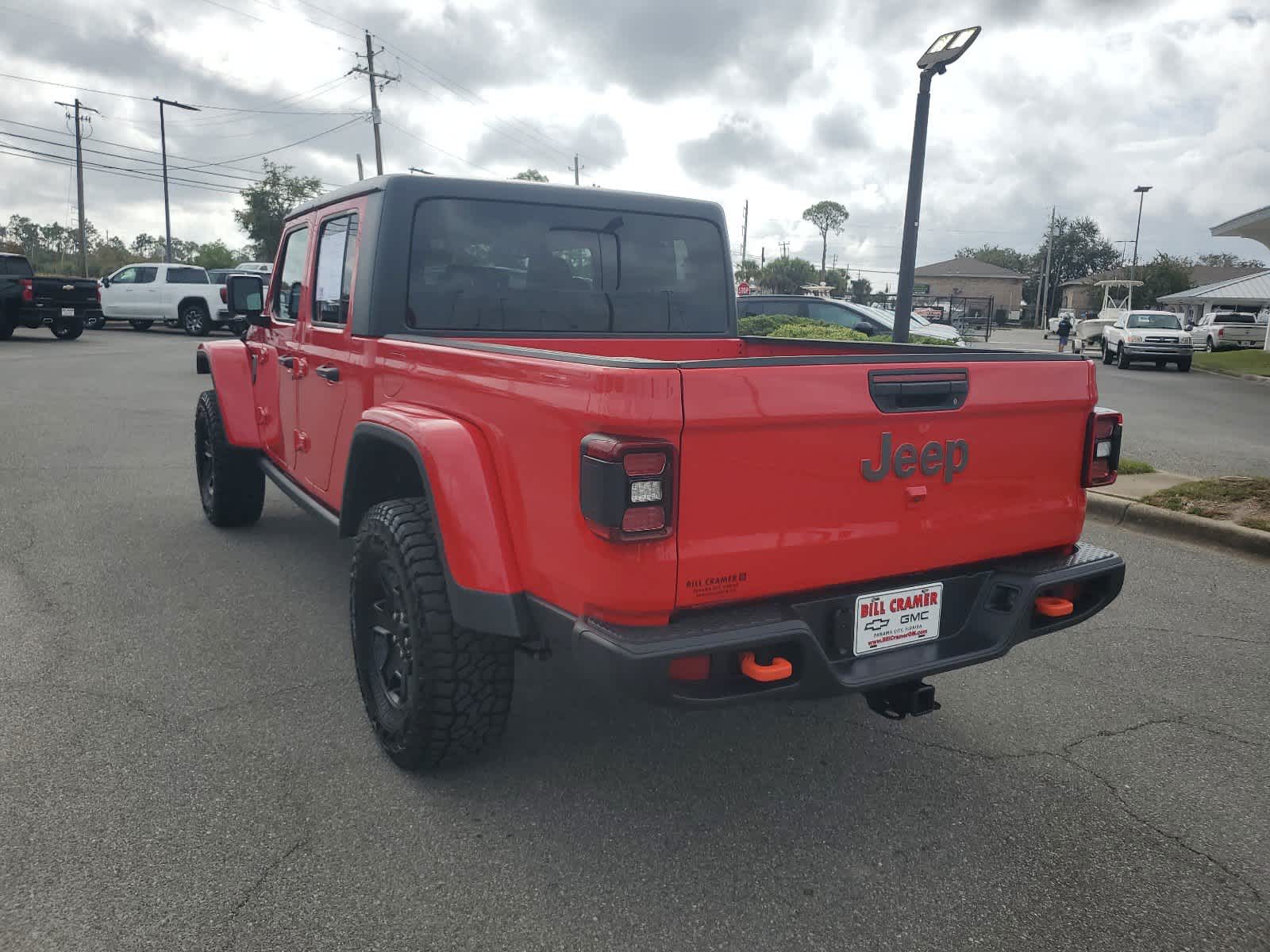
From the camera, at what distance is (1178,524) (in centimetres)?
651

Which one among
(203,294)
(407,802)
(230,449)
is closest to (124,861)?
(407,802)

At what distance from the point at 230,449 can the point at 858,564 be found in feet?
14.3

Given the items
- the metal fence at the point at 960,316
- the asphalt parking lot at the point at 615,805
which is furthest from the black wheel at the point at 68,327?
the asphalt parking lot at the point at 615,805

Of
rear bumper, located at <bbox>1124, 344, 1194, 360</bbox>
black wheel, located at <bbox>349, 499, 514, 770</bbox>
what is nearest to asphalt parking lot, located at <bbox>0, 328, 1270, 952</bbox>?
black wheel, located at <bbox>349, 499, 514, 770</bbox>

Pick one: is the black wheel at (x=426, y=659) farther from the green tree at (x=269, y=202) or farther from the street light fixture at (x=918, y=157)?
the green tree at (x=269, y=202)

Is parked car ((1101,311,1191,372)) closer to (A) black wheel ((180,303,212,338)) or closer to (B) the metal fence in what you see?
(B) the metal fence

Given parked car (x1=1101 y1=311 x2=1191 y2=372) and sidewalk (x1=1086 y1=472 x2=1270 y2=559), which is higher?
parked car (x1=1101 y1=311 x2=1191 y2=372)

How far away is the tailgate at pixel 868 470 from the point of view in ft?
7.98

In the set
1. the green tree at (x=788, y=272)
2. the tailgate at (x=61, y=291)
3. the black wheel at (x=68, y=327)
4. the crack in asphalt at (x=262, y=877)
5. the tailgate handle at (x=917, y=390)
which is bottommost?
the crack in asphalt at (x=262, y=877)

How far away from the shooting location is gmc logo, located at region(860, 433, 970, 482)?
8.81 feet

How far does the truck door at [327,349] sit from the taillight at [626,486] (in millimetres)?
1779

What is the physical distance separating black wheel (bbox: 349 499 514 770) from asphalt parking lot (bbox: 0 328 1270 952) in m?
0.17

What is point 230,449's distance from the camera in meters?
5.80

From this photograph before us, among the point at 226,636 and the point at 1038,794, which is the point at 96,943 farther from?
the point at 1038,794
